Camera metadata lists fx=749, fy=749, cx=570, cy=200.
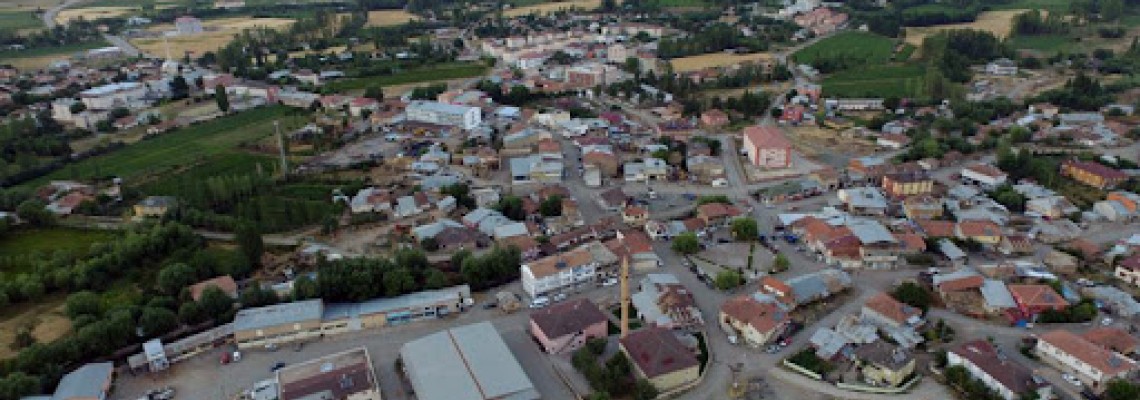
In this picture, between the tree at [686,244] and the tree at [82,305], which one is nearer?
the tree at [82,305]

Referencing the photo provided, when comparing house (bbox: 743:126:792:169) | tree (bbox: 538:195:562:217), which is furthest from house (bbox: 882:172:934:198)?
tree (bbox: 538:195:562:217)

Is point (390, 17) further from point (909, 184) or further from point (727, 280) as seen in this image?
point (727, 280)

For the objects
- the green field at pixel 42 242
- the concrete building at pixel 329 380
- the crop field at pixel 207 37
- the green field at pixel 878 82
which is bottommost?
the concrete building at pixel 329 380

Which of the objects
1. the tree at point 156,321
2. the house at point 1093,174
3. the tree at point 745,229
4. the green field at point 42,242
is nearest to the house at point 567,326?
the tree at point 745,229

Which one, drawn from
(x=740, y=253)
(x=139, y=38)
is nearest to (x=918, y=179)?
(x=740, y=253)

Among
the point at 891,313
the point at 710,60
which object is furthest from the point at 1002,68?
the point at 891,313

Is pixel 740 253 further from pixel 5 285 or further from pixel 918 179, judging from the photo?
pixel 5 285

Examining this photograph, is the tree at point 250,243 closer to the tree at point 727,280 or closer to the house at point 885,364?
the tree at point 727,280
